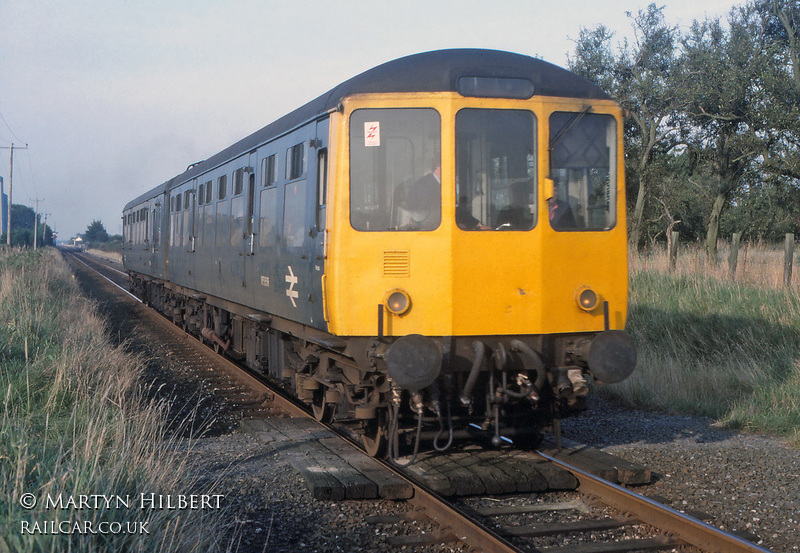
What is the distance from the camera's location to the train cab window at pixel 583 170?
5.92 m

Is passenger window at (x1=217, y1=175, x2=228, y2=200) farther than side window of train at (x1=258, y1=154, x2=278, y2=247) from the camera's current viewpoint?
Yes

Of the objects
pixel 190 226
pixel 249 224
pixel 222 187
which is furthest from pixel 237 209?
pixel 190 226

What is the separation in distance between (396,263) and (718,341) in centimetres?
658

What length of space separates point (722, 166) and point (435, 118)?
69.5 feet

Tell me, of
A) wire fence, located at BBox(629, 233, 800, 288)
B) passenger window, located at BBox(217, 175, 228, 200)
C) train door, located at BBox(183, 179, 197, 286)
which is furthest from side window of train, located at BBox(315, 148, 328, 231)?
wire fence, located at BBox(629, 233, 800, 288)

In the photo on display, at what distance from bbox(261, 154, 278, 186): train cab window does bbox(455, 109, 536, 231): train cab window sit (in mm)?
2694

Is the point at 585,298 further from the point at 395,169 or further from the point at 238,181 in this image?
the point at 238,181

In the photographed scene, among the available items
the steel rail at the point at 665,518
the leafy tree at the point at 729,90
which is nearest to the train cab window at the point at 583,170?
the steel rail at the point at 665,518

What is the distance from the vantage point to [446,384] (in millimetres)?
5816

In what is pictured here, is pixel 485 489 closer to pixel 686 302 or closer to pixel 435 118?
pixel 435 118

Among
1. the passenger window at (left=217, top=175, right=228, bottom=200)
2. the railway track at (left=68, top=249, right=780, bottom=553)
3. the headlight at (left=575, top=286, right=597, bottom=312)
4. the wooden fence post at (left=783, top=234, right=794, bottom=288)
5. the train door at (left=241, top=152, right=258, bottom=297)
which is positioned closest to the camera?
the railway track at (left=68, top=249, right=780, bottom=553)

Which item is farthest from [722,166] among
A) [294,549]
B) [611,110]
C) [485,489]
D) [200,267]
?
[294,549]

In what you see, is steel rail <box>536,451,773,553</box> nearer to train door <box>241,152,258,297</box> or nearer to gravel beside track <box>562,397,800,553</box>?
gravel beside track <box>562,397,800,553</box>

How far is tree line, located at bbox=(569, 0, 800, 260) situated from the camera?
20.9 m
